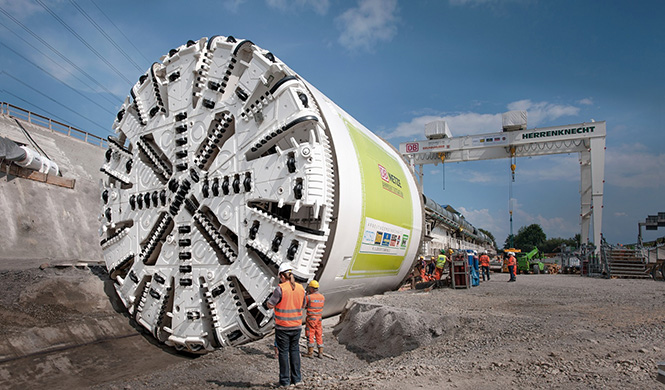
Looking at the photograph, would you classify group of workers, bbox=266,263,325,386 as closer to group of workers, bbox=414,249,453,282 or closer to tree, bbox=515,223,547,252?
group of workers, bbox=414,249,453,282

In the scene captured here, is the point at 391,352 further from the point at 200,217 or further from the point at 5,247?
the point at 5,247

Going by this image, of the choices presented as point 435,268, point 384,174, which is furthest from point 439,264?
point 384,174

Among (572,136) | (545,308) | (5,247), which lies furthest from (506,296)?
(5,247)

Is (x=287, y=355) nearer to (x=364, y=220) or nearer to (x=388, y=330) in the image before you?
(x=388, y=330)

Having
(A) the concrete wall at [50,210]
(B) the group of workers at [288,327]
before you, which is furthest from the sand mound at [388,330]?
(A) the concrete wall at [50,210]

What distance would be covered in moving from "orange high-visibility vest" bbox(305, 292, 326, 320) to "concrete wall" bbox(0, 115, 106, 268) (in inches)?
487

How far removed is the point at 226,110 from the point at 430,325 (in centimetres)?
575

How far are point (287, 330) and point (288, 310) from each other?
9.5 inches

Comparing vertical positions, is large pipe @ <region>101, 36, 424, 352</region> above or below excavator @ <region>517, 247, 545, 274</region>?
above

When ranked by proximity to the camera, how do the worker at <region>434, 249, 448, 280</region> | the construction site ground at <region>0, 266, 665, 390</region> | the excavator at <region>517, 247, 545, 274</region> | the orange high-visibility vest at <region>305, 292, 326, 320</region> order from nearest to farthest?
the construction site ground at <region>0, 266, 665, 390</region> < the orange high-visibility vest at <region>305, 292, 326, 320</region> < the worker at <region>434, 249, 448, 280</region> < the excavator at <region>517, 247, 545, 274</region>

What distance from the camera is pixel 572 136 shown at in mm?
23562

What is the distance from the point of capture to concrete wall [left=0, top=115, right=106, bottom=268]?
56.4ft

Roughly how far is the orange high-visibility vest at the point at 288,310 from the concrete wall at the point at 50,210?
13.2m

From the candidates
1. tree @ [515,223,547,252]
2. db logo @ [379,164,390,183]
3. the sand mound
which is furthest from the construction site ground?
tree @ [515,223,547,252]
